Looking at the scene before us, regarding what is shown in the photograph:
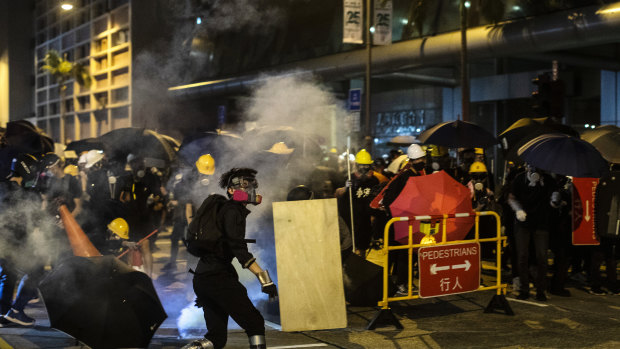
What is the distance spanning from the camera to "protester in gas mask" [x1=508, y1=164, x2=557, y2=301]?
7.62m

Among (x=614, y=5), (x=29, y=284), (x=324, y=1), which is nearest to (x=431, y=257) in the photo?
(x=29, y=284)

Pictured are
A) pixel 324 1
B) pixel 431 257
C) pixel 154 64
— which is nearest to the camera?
pixel 431 257

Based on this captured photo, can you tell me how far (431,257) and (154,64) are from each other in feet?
85.4

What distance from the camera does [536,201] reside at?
7621 millimetres

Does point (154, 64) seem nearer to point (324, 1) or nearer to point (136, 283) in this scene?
point (324, 1)

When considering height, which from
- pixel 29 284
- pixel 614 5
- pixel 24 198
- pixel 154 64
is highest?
pixel 154 64

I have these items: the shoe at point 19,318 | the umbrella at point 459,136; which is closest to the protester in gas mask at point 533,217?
the umbrella at point 459,136

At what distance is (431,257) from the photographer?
6.31 metres

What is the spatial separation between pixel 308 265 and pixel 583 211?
4.25 metres

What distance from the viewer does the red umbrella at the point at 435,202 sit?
22.3 feet

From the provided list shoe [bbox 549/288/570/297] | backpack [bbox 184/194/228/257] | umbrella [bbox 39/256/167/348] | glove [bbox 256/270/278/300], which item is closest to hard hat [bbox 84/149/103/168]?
umbrella [bbox 39/256/167/348]

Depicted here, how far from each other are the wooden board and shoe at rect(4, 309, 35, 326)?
278cm

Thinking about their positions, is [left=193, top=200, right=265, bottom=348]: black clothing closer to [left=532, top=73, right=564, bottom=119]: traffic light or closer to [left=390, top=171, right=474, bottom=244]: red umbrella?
[left=390, top=171, right=474, bottom=244]: red umbrella

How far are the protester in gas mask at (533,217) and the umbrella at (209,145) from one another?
12.5 feet
